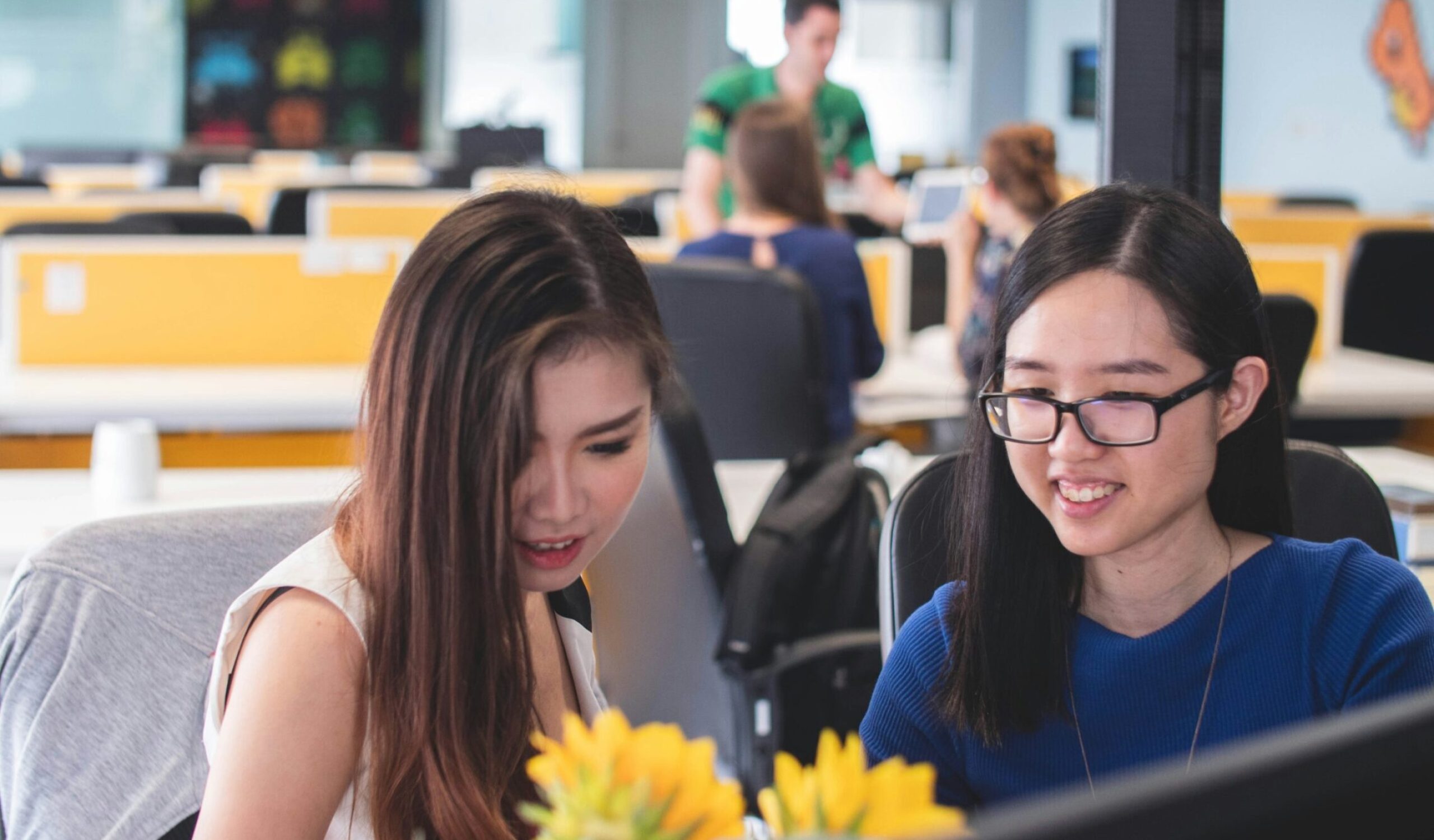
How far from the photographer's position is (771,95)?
3619 mm

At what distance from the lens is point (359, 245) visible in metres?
3.42

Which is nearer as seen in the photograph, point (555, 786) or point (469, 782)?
point (555, 786)

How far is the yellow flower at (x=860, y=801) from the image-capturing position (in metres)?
0.40

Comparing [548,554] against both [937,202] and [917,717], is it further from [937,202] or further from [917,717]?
[937,202]

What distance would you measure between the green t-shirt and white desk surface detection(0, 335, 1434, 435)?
1.86ft

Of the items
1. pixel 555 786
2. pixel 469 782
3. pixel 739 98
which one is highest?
pixel 739 98

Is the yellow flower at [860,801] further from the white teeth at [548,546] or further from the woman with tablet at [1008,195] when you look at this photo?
the woman with tablet at [1008,195]

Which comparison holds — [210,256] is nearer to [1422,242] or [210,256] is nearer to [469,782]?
[469,782]

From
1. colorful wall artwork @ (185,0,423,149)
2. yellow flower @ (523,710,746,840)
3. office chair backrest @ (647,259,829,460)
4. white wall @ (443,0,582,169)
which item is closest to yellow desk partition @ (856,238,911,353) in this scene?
office chair backrest @ (647,259,829,460)

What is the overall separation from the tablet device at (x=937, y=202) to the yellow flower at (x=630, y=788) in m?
4.42

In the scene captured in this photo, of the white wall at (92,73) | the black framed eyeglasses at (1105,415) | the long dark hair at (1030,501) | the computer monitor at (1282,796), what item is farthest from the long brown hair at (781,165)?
the white wall at (92,73)

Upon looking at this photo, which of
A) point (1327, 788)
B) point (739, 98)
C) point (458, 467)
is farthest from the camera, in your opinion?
point (739, 98)

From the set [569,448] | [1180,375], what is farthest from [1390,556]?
[569,448]

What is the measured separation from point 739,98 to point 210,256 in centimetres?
129
